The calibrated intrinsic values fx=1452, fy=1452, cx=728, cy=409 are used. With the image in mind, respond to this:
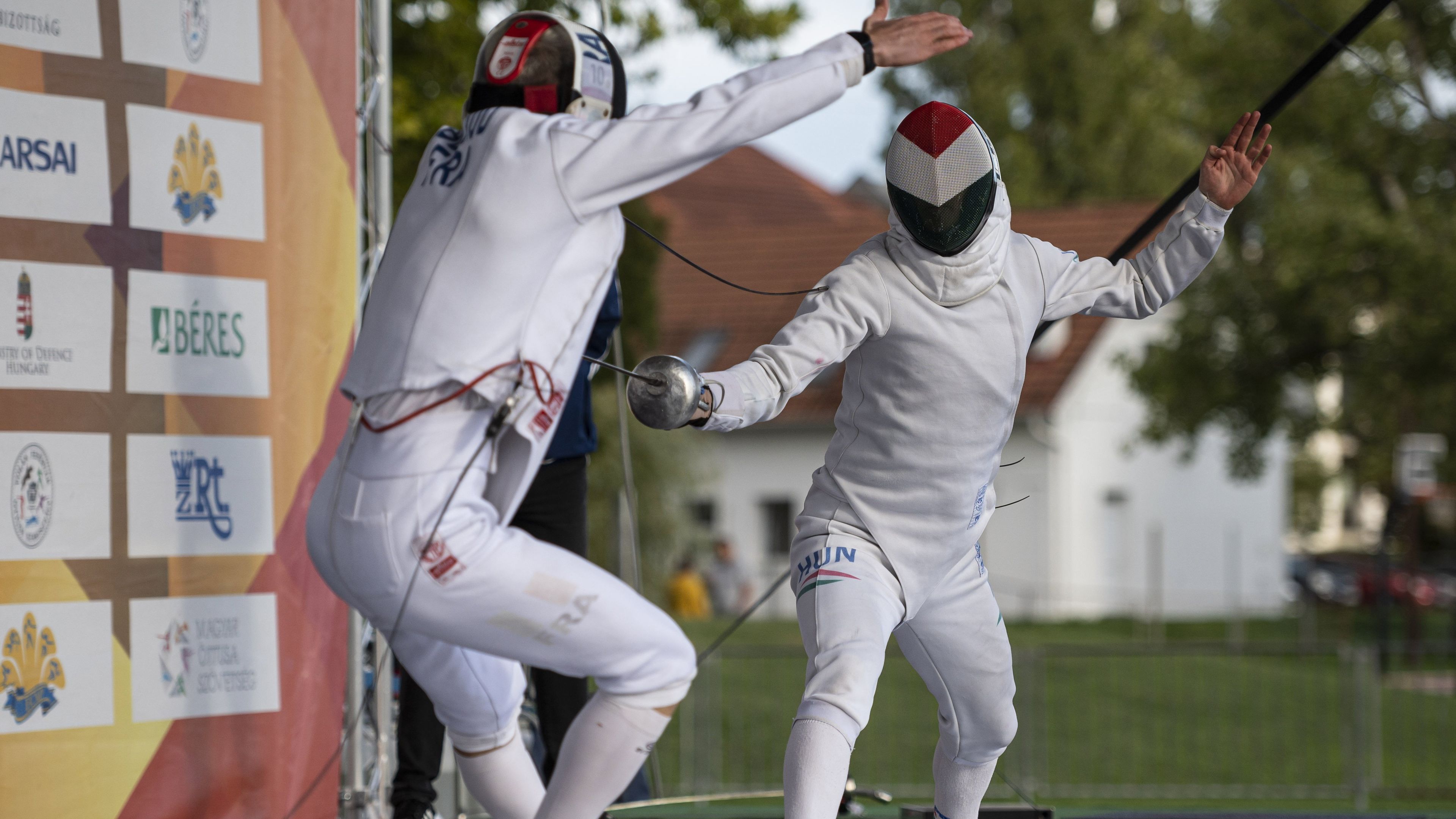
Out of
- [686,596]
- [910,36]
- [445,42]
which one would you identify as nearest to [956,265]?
[910,36]

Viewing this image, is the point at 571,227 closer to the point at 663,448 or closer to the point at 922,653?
the point at 922,653

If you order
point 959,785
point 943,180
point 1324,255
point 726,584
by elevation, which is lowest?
point 726,584

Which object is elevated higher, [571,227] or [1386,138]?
[1386,138]

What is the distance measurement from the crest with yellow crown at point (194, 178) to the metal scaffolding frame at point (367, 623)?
46cm

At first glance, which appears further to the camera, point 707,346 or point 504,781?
point 707,346

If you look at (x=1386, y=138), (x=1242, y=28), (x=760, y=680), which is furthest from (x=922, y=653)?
(x=1242, y=28)

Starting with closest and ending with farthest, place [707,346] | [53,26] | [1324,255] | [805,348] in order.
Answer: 1. [805,348]
2. [53,26]
3. [1324,255]
4. [707,346]

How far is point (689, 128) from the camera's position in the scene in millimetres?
2574

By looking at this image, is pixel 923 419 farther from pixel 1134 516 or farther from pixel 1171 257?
pixel 1134 516

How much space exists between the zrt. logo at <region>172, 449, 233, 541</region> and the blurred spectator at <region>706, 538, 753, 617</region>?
13617 millimetres

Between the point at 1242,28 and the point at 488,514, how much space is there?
1755 centimetres

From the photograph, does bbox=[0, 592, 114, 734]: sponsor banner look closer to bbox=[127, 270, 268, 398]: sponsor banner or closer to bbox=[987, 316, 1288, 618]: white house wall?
bbox=[127, 270, 268, 398]: sponsor banner

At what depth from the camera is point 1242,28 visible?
18.0 meters

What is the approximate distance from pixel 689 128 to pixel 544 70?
1.20 feet
